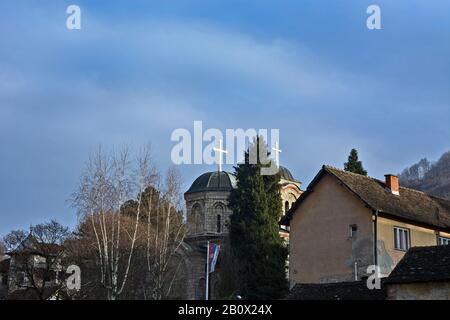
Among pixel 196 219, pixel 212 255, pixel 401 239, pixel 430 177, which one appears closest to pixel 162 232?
pixel 212 255

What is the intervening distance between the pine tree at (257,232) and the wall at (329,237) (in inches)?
347

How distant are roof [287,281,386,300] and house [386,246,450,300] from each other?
2.03m

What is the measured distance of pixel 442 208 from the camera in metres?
44.3

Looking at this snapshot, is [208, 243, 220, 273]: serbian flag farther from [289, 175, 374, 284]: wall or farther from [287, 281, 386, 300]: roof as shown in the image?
[287, 281, 386, 300]: roof

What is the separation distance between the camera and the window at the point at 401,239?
3932cm

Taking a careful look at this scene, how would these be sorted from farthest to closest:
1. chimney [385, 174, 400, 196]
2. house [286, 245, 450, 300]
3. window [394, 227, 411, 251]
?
1. chimney [385, 174, 400, 196]
2. window [394, 227, 411, 251]
3. house [286, 245, 450, 300]

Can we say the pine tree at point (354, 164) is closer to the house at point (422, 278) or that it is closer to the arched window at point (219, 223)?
the arched window at point (219, 223)

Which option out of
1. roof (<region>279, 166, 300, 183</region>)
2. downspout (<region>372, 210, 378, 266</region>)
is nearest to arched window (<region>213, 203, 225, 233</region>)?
roof (<region>279, 166, 300, 183</region>)

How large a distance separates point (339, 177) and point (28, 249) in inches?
944

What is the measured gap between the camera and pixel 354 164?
53.5m

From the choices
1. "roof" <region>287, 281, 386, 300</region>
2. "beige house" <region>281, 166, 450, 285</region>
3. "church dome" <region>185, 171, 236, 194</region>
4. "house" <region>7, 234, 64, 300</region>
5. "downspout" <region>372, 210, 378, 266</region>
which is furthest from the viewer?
"church dome" <region>185, 171, 236, 194</region>

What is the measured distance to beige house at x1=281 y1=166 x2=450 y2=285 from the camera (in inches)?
1508
